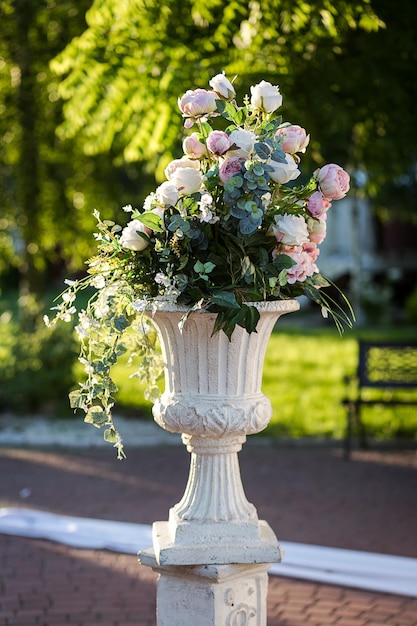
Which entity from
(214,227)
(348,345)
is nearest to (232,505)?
→ (214,227)

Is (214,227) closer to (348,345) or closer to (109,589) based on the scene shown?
(109,589)

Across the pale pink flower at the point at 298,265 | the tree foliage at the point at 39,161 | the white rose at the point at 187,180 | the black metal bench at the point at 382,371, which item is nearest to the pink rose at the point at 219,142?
the white rose at the point at 187,180

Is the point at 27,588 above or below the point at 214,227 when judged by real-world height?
below

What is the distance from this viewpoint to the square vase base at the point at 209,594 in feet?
12.2

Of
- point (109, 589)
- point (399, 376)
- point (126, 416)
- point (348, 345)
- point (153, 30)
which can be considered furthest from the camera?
point (348, 345)

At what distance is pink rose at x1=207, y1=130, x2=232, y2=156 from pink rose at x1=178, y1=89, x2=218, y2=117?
149 mm

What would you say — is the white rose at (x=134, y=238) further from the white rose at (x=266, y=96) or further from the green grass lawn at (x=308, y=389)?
the green grass lawn at (x=308, y=389)

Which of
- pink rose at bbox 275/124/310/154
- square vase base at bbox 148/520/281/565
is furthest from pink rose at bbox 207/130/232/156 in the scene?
square vase base at bbox 148/520/281/565

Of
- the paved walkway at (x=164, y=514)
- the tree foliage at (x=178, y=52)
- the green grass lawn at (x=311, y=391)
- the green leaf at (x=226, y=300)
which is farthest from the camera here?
the green grass lawn at (x=311, y=391)

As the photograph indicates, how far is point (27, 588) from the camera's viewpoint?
5.55 meters

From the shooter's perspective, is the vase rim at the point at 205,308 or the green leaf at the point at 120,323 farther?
the green leaf at the point at 120,323

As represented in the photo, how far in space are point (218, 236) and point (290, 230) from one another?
0.28m

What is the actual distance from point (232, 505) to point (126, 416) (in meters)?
7.46

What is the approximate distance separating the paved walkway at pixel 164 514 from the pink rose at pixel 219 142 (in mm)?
2665
